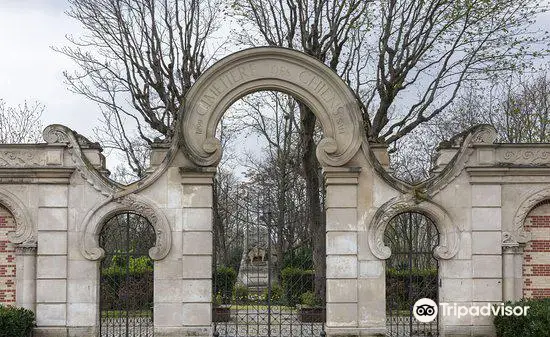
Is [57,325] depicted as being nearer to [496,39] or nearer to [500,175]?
[500,175]

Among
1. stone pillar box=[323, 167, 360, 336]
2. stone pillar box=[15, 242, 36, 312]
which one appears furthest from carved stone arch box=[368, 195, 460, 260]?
stone pillar box=[15, 242, 36, 312]

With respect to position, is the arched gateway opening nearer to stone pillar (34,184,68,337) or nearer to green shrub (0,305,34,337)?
stone pillar (34,184,68,337)

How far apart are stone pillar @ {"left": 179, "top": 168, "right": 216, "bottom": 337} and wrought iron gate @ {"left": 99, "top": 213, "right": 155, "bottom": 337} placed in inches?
35.1

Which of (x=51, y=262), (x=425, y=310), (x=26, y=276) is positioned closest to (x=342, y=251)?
(x=425, y=310)

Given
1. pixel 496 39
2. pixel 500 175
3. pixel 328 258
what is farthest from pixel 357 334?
pixel 496 39

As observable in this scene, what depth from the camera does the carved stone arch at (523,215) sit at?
13.2 m

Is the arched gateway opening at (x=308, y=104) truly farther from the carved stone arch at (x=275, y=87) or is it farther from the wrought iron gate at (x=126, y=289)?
the wrought iron gate at (x=126, y=289)

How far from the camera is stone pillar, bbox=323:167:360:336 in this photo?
515 inches

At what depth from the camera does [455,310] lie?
1321cm

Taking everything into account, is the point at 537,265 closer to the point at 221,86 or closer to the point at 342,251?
the point at 342,251

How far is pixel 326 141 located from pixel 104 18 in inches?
471

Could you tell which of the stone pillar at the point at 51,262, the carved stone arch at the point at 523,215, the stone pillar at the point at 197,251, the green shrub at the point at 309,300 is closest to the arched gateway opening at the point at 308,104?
the stone pillar at the point at 197,251

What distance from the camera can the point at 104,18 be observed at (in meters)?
22.3

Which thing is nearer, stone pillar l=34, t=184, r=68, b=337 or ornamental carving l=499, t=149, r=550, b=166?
stone pillar l=34, t=184, r=68, b=337
